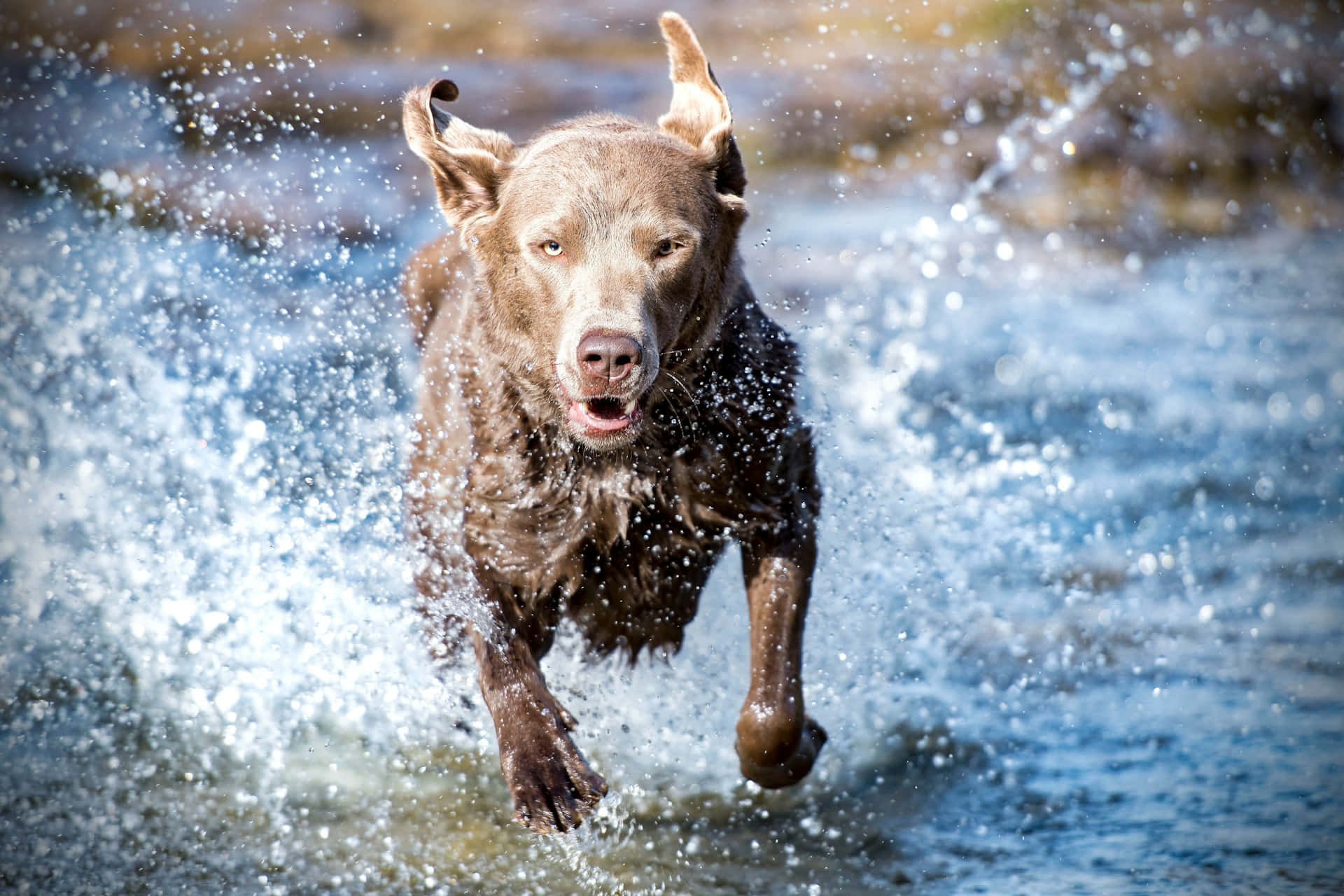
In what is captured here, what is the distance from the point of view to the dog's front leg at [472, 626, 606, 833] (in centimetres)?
341

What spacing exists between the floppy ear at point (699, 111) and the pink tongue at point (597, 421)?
79 cm

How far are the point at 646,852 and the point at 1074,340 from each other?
20.9 ft

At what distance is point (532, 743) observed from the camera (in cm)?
355

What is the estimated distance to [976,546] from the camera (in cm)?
639

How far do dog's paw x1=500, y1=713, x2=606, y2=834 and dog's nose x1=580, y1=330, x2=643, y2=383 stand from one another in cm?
95

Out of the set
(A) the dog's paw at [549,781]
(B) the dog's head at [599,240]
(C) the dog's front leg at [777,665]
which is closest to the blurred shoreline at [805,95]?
(B) the dog's head at [599,240]

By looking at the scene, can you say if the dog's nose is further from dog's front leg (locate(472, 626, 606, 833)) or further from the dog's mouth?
dog's front leg (locate(472, 626, 606, 833))

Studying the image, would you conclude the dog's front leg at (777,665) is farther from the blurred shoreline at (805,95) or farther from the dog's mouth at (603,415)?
the blurred shoreline at (805,95)

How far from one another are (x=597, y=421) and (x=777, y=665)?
91 cm

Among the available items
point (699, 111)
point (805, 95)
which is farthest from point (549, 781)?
point (805, 95)

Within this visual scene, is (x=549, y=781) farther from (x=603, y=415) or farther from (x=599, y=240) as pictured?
(x=599, y=240)

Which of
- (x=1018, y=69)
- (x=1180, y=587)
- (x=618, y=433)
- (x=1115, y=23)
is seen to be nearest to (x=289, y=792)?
(x=618, y=433)

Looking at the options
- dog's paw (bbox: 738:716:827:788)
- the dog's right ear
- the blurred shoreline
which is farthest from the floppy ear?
the blurred shoreline

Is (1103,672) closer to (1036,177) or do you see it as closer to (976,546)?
(976,546)
